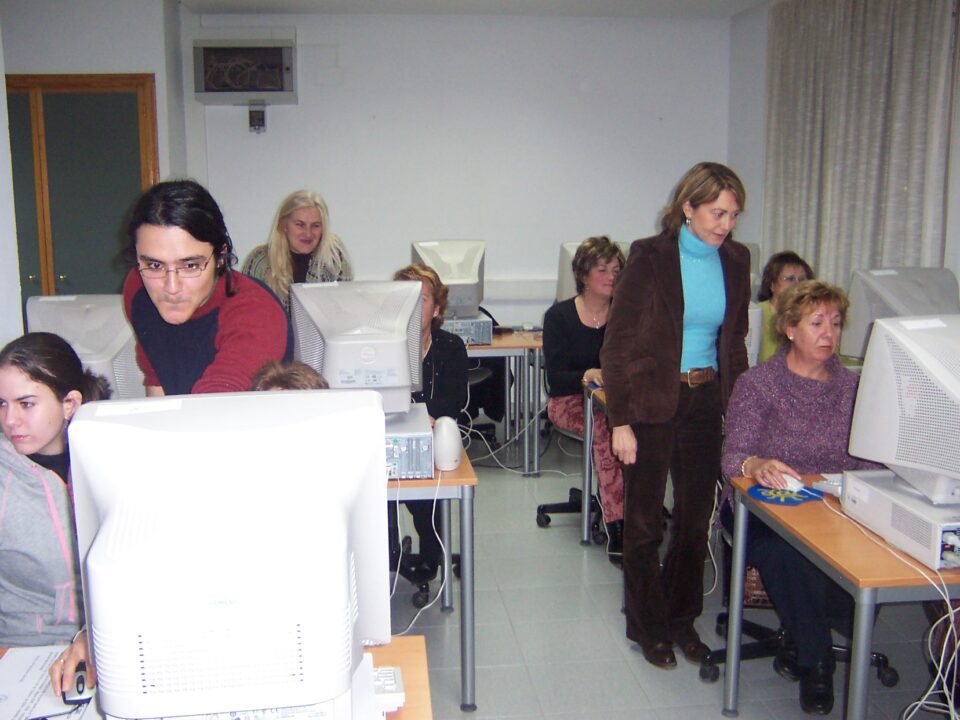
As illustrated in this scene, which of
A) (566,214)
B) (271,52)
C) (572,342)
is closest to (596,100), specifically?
(566,214)

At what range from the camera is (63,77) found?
197 inches

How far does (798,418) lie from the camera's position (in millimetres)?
2350

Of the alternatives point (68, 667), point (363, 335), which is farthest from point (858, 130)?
point (68, 667)

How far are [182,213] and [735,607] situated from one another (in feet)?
5.53

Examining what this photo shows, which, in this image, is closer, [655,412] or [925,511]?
[925,511]

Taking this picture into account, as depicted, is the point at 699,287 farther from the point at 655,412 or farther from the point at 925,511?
the point at 925,511

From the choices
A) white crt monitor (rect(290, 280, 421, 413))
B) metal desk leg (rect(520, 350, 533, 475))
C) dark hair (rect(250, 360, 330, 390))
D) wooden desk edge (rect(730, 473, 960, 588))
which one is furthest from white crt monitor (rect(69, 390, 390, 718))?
metal desk leg (rect(520, 350, 533, 475))

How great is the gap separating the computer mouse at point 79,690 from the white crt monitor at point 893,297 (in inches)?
97.5

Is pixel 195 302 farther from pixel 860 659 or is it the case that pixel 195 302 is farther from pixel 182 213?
pixel 860 659

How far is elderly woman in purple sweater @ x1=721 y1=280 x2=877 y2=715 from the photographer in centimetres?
224

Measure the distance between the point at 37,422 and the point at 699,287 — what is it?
5.44ft

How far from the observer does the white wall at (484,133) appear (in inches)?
220

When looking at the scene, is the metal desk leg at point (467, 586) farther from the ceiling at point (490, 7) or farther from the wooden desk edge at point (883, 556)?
the ceiling at point (490, 7)

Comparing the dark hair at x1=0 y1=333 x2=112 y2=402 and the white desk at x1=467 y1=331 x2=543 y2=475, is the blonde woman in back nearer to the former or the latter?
the white desk at x1=467 y1=331 x2=543 y2=475
